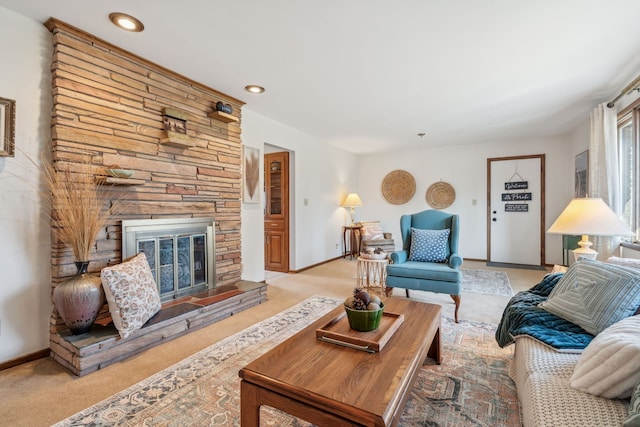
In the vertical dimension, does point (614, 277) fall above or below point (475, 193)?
below

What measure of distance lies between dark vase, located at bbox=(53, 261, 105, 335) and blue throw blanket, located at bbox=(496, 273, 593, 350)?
265 centimetres

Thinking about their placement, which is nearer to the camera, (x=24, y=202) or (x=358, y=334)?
(x=358, y=334)

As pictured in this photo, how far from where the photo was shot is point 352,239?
6312 mm

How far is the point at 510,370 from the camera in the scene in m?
1.90

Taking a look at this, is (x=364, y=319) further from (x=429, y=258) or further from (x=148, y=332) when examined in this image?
(x=429, y=258)

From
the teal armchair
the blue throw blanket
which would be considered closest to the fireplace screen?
the teal armchair

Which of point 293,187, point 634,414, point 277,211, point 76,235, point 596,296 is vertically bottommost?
point 634,414

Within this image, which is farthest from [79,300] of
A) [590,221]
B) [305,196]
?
[590,221]

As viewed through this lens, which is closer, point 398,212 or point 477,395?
point 477,395

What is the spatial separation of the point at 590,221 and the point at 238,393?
9.21 ft

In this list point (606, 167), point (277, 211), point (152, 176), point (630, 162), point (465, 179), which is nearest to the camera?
point (152, 176)

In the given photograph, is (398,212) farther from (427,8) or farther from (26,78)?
(26,78)

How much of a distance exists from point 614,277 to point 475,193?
15.8ft

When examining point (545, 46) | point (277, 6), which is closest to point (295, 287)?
point (277, 6)
